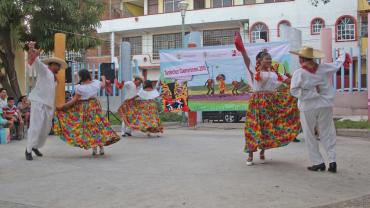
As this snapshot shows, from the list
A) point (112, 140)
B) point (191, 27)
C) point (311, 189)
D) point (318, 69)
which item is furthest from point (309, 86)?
point (191, 27)

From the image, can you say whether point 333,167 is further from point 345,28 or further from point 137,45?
point 137,45

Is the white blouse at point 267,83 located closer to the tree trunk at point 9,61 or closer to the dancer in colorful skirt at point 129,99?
the dancer in colorful skirt at point 129,99

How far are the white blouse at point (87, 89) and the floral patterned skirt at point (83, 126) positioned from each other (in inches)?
4.0

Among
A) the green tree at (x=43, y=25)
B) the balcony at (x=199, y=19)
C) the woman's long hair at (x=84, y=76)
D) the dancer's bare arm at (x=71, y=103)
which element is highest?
the balcony at (x=199, y=19)

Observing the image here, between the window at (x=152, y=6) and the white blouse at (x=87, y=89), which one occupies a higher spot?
the window at (x=152, y=6)

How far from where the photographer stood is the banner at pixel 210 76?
599 inches

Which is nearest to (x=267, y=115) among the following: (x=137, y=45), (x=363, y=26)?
(x=363, y=26)

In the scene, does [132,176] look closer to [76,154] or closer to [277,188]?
[277,188]

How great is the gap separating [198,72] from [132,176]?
368 inches

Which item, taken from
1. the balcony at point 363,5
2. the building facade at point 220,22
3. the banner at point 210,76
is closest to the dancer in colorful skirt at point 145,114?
the banner at point 210,76

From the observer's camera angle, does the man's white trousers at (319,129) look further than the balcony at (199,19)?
No

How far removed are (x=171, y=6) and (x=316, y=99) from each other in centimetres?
3506

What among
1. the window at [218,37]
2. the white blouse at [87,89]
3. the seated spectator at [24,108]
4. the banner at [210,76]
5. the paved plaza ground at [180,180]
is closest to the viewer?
the paved plaza ground at [180,180]

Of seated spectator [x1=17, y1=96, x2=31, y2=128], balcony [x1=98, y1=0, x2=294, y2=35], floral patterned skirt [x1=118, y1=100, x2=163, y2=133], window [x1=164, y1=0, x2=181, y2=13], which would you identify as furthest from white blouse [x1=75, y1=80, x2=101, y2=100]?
window [x1=164, y1=0, x2=181, y2=13]
